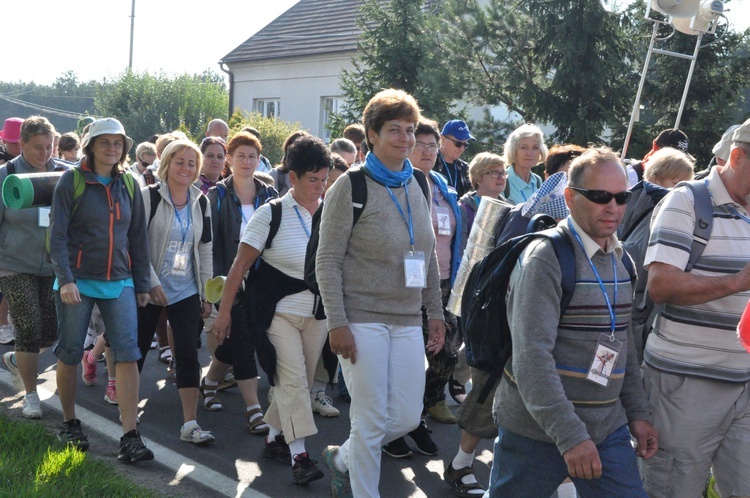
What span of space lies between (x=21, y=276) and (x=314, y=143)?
280 centimetres

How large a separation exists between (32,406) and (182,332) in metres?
1.28

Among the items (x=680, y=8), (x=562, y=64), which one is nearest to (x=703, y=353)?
(x=680, y=8)

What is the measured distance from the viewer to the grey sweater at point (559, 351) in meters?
3.09

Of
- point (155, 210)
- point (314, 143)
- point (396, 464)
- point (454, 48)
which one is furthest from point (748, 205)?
point (454, 48)

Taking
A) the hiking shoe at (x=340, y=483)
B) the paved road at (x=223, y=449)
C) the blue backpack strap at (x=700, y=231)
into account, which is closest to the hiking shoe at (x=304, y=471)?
the paved road at (x=223, y=449)

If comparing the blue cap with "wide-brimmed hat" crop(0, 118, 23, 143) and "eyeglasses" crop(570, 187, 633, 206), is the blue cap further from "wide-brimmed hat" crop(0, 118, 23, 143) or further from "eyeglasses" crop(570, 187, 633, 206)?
"wide-brimmed hat" crop(0, 118, 23, 143)

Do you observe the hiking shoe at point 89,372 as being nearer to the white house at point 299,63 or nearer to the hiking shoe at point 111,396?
the hiking shoe at point 111,396

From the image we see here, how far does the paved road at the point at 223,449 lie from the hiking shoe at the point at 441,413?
0.08m

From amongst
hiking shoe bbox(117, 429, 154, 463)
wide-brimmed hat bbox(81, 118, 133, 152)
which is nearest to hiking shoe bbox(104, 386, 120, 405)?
hiking shoe bbox(117, 429, 154, 463)

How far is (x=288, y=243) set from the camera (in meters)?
5.43

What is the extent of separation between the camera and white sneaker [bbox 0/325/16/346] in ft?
28.2

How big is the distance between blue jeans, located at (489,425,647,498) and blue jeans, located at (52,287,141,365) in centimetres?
289

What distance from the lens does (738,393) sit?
3.58m

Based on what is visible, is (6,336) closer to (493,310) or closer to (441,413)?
(441,413)
